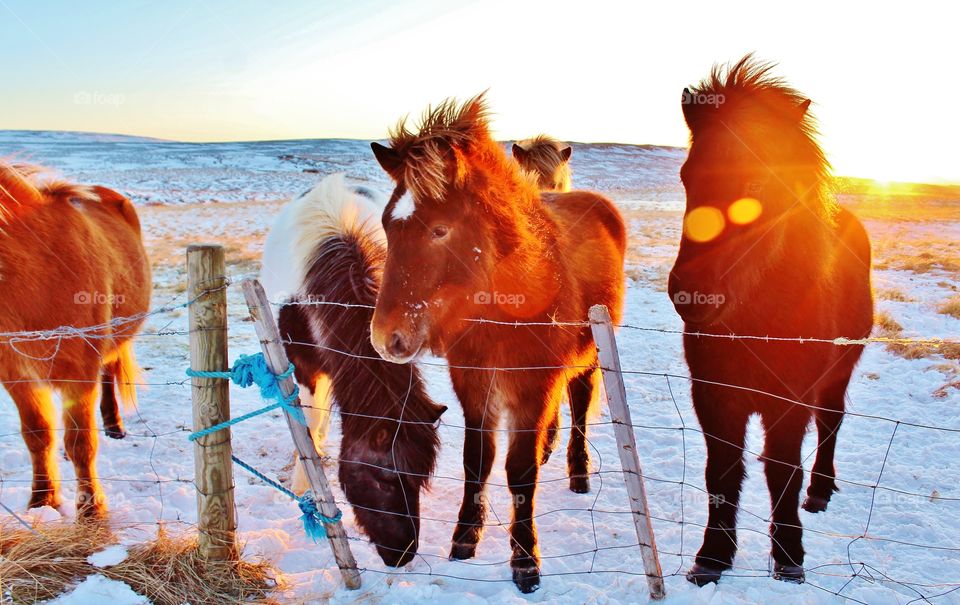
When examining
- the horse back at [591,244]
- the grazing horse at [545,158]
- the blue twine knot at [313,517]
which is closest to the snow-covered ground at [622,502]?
the blue twine knot at [313,517]

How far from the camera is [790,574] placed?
273 centimetres

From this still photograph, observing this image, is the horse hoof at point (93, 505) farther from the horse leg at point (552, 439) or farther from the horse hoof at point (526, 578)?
the horse leg at point (552, 439)

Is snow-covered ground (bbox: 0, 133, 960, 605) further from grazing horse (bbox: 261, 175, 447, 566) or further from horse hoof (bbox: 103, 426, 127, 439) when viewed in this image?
grazing horse (bbox: 261, 175, 447, 566)

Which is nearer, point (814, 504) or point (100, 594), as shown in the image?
point (100, 594)

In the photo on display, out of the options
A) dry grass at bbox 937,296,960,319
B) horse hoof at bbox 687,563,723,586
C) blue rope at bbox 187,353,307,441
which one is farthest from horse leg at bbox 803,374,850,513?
dry grass at bbox 937,296,960,319

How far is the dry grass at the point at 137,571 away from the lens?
2385 millimetres

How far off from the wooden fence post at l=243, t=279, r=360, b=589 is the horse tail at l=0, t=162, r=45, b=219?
7.12 feet

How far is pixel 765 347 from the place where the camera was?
2.63 m

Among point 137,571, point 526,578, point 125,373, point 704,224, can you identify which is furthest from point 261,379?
point 125,373

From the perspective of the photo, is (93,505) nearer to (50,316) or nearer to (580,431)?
(50,316)

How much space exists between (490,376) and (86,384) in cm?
257

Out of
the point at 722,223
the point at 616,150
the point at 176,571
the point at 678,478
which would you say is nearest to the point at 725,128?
the point at 722,223

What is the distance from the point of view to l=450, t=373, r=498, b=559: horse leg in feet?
9.99

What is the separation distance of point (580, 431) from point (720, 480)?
134 cm
